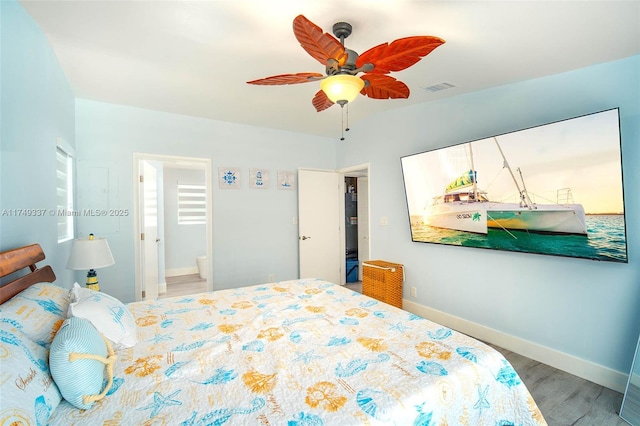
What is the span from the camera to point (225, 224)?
13.5 ft

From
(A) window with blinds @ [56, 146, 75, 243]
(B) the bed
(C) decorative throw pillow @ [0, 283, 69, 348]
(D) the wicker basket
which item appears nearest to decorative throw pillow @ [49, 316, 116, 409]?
(B) the bed

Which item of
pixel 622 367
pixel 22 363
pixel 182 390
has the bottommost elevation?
pixel 622 367

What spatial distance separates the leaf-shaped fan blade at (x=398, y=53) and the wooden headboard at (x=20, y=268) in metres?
1.99

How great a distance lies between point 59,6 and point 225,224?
2.73m

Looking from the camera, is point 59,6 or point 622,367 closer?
point 59,6

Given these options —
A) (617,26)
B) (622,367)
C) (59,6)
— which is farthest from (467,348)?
(59,6)

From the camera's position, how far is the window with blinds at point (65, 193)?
271 cm

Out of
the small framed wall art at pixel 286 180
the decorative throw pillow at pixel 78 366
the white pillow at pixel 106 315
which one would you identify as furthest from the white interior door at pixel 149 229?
the decorative throw pillow at pixel 78 366

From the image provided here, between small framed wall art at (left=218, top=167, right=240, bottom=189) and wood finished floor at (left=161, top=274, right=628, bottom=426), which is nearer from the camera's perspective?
wood finished floor at (left=161, top=274, right=628, bottom=426)

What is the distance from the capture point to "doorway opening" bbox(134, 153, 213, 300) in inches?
145

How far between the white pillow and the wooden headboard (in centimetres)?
22

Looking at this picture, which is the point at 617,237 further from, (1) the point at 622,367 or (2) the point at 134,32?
(2) the point at 134,32

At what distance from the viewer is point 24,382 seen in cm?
91

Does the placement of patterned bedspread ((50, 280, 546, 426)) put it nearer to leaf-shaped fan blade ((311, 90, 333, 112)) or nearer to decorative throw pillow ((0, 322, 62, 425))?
decorative throw pillow ((0, 322, 62, 425))
